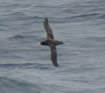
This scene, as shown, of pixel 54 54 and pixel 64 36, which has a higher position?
pixel 54 54

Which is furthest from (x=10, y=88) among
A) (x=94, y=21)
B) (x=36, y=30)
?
(x=94, y=21)

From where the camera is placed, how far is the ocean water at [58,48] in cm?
1850

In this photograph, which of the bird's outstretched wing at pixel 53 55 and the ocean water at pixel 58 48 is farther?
the ocean water at pixel 58 48

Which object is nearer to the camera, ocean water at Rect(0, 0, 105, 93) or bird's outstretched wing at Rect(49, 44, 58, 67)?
bird's outstretched wing at Rect(49, 44, 58, 67)

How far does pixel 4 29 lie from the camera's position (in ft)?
83.5

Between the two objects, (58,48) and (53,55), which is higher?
(53,55)

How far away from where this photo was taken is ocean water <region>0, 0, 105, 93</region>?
60.7 ft

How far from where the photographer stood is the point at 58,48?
73.5 ft

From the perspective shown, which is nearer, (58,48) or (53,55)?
(53,55)

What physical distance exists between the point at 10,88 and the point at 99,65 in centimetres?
341

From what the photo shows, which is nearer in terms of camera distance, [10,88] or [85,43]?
[10,88]

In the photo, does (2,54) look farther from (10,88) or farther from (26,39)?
(10,88)

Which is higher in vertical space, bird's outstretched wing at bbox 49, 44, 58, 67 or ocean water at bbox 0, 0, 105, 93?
bird's outstretched wing at bbox 49, 44, 58, 67

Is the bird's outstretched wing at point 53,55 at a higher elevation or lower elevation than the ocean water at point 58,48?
higher
